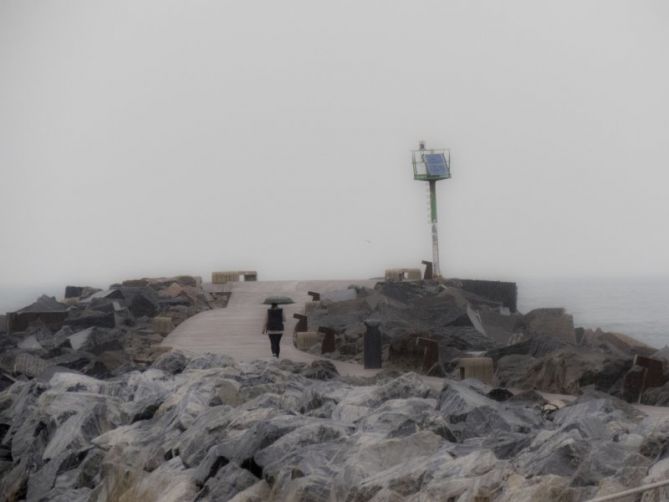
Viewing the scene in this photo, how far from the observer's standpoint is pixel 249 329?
22359 millimetres

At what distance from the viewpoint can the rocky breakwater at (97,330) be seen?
18.7m

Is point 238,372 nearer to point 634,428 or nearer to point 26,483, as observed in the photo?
point 26,483

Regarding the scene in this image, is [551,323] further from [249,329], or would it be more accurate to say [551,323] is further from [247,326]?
[247,326]

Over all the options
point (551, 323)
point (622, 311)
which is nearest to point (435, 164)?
point (551, 323)

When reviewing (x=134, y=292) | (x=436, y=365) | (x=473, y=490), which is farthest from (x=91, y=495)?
(x=134, y=292)

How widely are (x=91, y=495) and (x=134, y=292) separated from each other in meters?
16.8

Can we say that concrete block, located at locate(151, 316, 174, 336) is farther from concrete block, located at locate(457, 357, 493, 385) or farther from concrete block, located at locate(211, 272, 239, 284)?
concrete block, located at locate(211, 272, 239, 284)

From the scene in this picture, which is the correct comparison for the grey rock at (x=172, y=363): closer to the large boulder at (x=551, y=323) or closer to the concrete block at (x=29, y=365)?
the concrete block at (x=29, y=365)

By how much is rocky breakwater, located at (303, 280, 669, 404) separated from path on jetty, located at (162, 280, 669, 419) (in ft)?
1.65

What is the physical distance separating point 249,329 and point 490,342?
539 cm

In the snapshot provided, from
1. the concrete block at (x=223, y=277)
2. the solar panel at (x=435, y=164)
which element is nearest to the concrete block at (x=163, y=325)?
the concrete block at (x=223, y=277)

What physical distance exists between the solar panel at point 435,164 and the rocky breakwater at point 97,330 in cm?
784

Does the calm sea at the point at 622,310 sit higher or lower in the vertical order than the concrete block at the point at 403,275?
lower

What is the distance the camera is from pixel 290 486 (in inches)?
343
